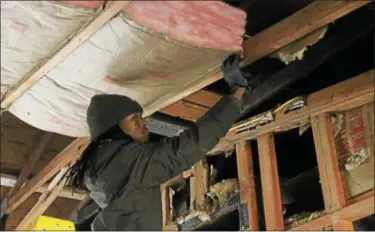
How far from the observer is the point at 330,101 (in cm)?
214

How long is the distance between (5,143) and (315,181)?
8.35 ft

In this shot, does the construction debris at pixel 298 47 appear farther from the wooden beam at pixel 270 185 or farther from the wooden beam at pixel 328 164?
the wooden beam at pixel 270 185

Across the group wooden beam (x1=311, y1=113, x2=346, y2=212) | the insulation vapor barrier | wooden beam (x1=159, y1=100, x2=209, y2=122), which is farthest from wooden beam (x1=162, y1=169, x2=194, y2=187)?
wooden beam (x1=311, y1=113, x2=346, y2=212)

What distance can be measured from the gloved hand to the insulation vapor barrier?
4 cm

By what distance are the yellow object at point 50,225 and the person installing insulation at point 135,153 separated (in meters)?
1.61

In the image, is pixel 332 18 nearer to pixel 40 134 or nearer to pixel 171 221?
pixel 171 221

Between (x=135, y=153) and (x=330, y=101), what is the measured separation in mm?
846

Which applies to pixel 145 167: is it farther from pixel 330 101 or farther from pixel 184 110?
pixel 330 101

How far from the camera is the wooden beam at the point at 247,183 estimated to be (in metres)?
2.36

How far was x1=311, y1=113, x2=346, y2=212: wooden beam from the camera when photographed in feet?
6.61

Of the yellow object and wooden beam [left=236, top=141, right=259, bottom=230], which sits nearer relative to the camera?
wooden beam [left=236, top=141, right=259, bottom=230]

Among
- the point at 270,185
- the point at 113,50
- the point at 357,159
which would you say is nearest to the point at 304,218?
the point at 270,185

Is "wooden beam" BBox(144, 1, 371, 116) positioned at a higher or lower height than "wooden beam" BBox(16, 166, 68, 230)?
higher

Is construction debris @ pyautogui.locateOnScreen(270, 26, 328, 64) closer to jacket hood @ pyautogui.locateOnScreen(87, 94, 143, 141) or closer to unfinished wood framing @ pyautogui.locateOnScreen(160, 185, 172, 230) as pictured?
jacket hood @ pyautogui.locateOnScreen(87, 94, 143, 141)
